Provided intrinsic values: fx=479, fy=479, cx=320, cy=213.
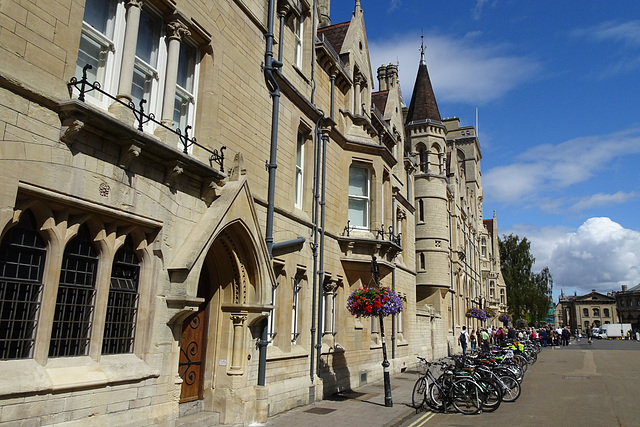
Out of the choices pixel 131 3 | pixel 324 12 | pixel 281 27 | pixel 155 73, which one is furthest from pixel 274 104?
pixel 324 12

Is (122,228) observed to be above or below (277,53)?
below

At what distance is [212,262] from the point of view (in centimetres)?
969

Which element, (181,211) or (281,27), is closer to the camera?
(181,211)

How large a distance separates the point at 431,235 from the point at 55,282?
25.9 m

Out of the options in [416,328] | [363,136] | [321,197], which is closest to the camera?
[321,197]

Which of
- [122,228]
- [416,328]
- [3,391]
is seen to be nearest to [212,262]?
[122,228]

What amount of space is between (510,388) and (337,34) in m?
13.6

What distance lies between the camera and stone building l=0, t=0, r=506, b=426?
18.8 feet

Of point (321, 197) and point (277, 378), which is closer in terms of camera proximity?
point (277, 378)

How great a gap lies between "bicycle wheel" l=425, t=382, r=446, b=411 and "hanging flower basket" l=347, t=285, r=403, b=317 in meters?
2.06

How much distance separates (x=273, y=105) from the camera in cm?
1159

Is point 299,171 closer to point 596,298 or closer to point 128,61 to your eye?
point 128,61

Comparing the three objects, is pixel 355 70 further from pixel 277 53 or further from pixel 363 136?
pixel 277 53

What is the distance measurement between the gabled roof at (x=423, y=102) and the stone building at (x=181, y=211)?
51.5 ft
